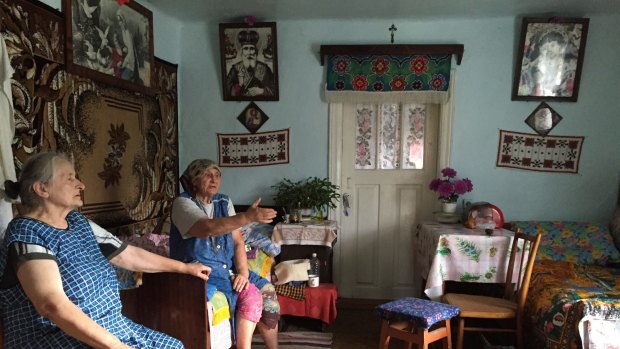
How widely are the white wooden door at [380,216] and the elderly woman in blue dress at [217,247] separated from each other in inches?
60.4

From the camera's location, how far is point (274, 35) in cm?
372

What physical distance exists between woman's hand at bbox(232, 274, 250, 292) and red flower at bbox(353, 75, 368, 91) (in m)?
2.02

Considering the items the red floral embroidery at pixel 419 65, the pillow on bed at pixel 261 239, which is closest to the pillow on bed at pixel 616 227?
the red floral embroidery at pixel 419 65

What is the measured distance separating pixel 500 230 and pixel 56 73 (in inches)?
120

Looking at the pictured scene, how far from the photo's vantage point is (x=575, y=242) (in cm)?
340

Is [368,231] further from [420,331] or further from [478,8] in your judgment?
[478,8]

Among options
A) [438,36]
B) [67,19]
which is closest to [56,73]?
[67,19]

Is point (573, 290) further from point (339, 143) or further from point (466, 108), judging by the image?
point (339, 143)

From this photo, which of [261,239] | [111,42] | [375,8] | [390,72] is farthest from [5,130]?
[390,72]

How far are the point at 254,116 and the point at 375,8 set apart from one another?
4.41ft

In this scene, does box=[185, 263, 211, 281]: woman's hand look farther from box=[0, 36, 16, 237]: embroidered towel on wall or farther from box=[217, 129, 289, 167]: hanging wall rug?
box=[217, 129, 289, 167]: hanging wall rug

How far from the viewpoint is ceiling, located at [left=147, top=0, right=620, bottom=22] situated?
11.0 ft

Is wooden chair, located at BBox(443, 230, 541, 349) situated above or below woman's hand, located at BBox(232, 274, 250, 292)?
below

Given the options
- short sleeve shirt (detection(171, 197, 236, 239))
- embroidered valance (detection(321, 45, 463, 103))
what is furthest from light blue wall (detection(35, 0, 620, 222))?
short sleeve shirt (detection(171, 197, 236, 239))
